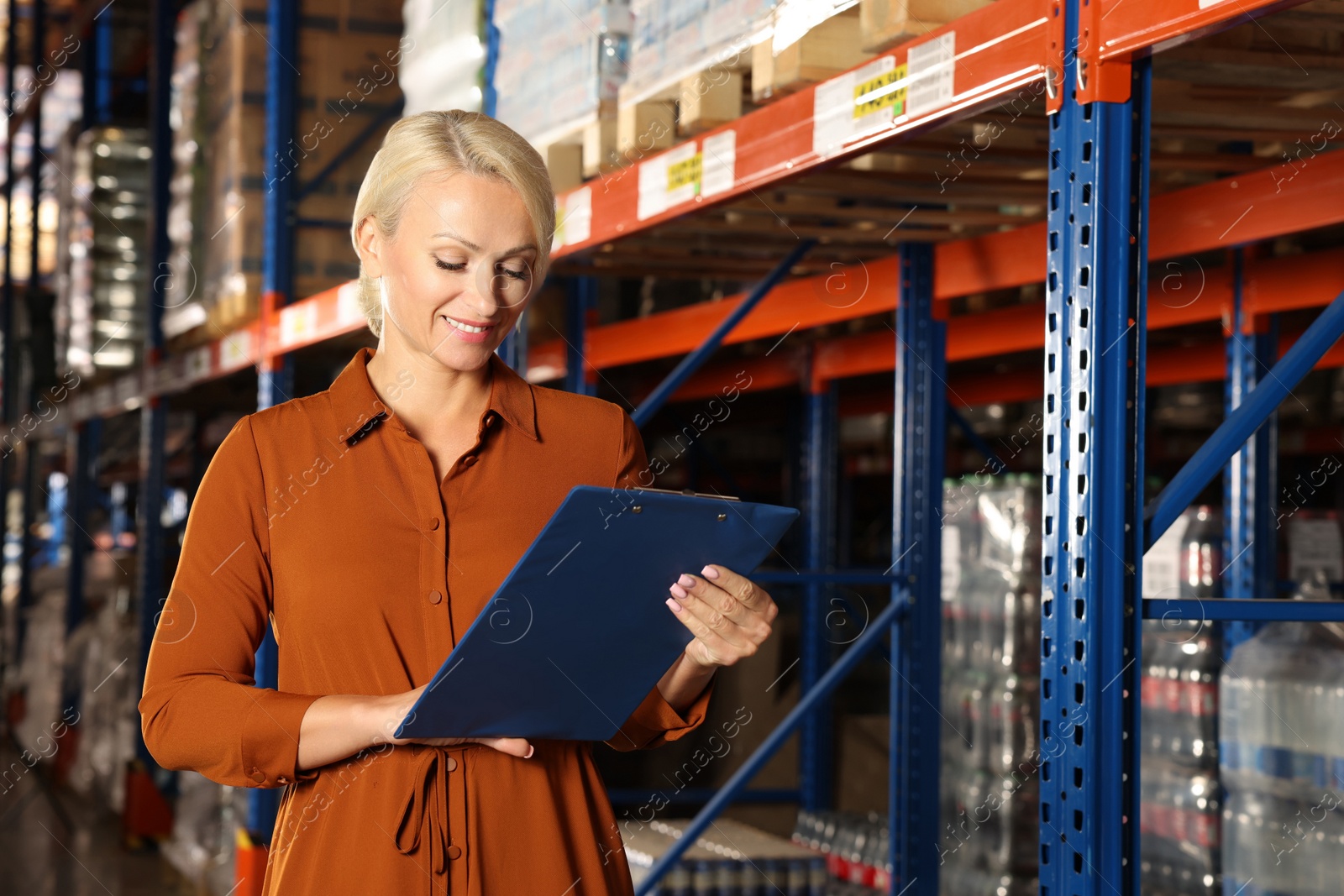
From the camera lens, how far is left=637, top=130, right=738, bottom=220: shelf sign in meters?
2.84

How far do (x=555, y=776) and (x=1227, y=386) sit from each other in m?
A: 2.85

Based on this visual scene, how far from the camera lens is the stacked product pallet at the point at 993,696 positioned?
4.39 meters

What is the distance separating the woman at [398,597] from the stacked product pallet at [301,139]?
13.3 ft

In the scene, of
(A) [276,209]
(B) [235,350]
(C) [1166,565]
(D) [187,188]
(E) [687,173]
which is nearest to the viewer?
(E) [687,173]

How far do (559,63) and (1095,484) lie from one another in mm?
2265

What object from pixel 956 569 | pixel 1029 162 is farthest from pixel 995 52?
pixel 956 569

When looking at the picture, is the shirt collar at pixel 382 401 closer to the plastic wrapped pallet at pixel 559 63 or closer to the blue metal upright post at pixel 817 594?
the plastic wrapped pallet at pixel 559 63

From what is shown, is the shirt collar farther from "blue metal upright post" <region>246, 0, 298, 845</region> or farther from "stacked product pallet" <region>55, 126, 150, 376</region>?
"stacked product pallet" <region>55, 126, 150, 376</region>

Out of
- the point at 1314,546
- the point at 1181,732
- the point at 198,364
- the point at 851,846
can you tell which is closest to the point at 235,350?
the point at 198,364

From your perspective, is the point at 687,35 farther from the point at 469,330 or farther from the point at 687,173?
the point at 469,330

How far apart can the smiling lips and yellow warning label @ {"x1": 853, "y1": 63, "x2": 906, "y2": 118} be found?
0.87 metres

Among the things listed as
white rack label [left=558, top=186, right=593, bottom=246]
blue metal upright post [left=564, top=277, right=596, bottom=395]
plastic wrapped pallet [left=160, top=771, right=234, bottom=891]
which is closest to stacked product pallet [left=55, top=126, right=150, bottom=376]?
plastic wrapped pallet [left=160, top=771, right=234, bottom=891]

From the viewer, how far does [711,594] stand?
5.17 ft

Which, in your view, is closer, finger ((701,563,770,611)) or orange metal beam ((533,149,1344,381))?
finger ((701,563,770,611))
